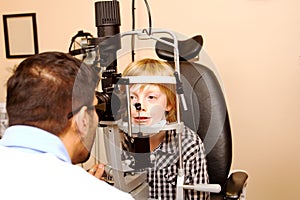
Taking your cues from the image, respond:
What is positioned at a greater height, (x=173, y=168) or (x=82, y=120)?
(x=82, y=120)

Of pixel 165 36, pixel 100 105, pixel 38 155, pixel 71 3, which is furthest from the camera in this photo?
pixel 71 3

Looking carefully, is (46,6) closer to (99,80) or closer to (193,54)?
(193,54)

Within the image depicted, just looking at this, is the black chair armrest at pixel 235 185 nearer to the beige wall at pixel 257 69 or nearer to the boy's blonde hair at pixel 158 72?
the boy's blonde hair at pixel 158 72

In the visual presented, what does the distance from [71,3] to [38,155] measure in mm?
1506

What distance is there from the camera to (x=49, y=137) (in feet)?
2.51

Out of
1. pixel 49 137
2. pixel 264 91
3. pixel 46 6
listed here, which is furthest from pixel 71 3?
pixel 49 137

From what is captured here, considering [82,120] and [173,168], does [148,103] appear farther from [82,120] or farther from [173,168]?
[82,120]

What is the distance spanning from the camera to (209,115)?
4.88 feet

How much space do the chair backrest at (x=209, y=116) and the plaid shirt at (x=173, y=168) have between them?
0.13m

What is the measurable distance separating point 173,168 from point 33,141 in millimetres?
653

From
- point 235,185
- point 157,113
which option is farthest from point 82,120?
point 235,185

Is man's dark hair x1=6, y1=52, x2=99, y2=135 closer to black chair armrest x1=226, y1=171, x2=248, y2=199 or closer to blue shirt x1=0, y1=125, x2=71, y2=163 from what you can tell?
blue shirt x1=0, y1=125, x2=71, y2=163

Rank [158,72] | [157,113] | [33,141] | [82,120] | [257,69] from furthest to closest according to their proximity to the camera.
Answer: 1. [257,69]
2. [158,72]
3. [157,113]
4. [82,120]
5. [33,141]

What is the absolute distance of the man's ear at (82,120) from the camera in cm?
83
